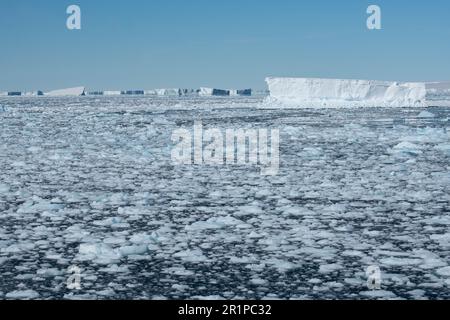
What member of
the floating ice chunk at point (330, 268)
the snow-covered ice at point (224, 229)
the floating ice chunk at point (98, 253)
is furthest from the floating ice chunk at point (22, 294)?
the floating ice chunk at point (330, 268)

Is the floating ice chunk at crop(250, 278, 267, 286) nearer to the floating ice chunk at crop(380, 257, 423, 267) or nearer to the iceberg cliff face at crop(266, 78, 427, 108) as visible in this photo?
the floating ice chunk at crop(380, 257, 423, 267)

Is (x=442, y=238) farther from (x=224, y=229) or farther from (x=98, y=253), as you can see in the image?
(x=98, y=253)

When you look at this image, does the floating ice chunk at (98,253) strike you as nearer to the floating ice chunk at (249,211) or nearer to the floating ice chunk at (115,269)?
the floating ice chunk at (115,269)

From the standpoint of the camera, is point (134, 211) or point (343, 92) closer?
point (134, 211)

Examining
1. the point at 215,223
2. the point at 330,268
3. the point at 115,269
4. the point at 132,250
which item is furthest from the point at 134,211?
the point at 330,268

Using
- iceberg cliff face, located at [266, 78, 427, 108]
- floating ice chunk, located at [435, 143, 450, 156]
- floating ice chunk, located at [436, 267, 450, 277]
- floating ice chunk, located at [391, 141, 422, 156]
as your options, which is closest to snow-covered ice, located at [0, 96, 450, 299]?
floating ice chunk, located at [436, 267, 450, 277]

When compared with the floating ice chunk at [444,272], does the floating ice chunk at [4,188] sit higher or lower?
higher
